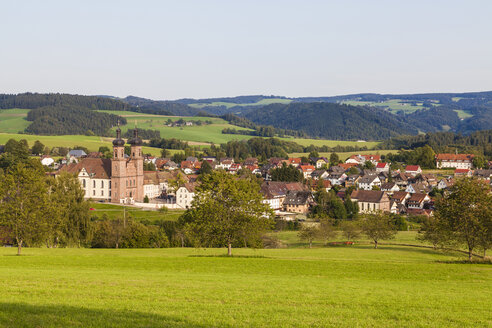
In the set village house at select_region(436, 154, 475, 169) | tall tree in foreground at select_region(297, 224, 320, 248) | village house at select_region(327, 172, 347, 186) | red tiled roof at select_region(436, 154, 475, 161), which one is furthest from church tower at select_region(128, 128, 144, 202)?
red tiled roof at select_region(436, 154, 475, 161)

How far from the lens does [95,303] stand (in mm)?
16703

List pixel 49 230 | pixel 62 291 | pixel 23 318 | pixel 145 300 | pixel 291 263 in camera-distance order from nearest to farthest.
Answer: pixel 23 318
pixel 145 300
pixel 62 291
pixel 291 263
pixel 49 230

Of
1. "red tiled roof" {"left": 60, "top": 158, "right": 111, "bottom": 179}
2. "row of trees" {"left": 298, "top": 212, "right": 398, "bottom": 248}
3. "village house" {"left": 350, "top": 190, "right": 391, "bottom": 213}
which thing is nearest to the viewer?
"row of trees" {"left": 298, "top": 212, "right": 398, "bottom": 248}

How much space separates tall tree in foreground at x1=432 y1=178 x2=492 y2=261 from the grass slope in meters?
10.5

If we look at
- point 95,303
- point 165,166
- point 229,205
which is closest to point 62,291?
point 95,303

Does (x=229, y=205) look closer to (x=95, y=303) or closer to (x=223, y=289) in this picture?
(x=223, y=289)

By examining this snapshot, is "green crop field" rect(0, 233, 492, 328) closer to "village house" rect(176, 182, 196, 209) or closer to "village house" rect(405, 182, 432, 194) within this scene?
"village house" rect(176, 182, 196, 209)

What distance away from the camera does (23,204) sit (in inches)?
1596

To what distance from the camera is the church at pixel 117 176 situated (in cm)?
10131

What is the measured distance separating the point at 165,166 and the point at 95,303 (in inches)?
5440

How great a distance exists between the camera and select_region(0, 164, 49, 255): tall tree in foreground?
40156 millimetres

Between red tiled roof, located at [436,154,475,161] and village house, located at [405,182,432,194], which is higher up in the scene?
red tiled roof, located at [436,154,475,161]

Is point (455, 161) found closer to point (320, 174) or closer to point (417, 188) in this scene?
point (320, 174)

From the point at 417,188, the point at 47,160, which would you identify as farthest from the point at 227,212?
the point at 47,160
